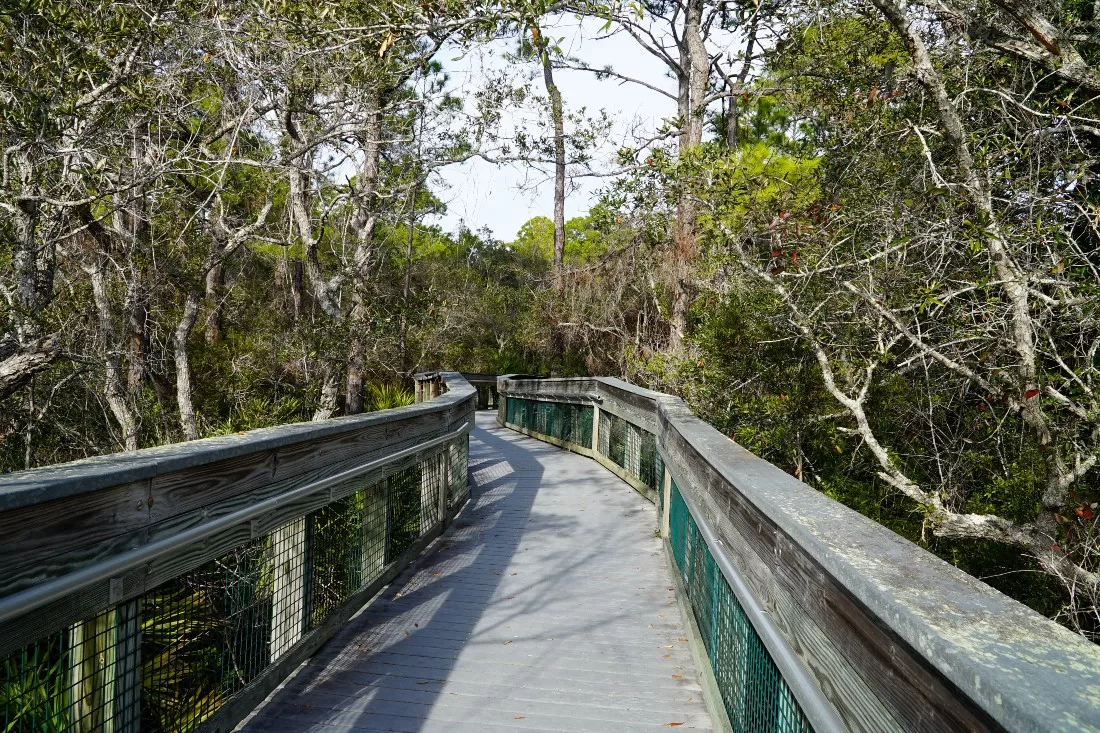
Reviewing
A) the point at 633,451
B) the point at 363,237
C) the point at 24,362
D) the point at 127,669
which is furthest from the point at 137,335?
the point at 127,669

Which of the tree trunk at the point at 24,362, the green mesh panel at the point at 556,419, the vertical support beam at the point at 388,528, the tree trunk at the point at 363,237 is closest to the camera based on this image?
the vertical support beam at the point at 388,528

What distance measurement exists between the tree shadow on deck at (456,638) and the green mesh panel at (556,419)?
16.5ft

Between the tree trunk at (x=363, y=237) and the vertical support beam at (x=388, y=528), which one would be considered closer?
the vertical support beam at (x=388, y=528)

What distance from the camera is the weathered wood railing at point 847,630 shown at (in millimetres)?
1083

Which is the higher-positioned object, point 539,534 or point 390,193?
point 390,193

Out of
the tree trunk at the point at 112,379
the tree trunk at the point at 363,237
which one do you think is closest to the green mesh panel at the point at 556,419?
the tree trunk at the point at 363,237

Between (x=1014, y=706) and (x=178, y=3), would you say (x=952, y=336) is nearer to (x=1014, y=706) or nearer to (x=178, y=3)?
(x=1014, y=706)

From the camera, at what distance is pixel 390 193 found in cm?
1102

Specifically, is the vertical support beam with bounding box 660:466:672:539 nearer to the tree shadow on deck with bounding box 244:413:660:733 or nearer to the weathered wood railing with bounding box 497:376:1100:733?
the tree shadow on deck with bounding box 244:413:660:733

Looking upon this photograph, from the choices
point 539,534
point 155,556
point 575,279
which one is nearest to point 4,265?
point 539,534

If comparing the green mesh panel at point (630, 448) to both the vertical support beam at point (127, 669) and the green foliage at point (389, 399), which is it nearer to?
the vertical support beam at point (127, 669)

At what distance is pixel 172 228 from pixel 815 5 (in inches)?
417

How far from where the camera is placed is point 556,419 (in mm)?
13695

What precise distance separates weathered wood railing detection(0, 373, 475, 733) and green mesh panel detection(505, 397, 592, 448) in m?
6.42
